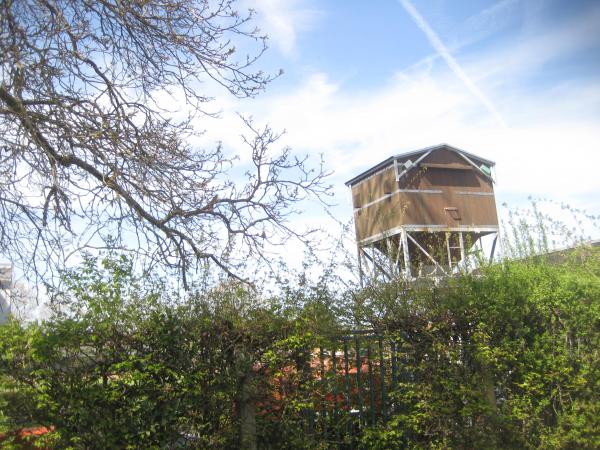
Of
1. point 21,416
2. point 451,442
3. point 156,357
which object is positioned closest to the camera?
point 21,416

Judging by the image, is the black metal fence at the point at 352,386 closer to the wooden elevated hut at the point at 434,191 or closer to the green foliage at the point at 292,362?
the green foliage at the point at 292,362

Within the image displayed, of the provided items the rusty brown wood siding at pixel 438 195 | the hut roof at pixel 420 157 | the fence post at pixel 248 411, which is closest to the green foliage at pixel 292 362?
the fence post at pixel 248 411

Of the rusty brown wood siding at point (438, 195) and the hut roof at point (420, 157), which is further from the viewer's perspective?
the hut roof at point (420, 157)

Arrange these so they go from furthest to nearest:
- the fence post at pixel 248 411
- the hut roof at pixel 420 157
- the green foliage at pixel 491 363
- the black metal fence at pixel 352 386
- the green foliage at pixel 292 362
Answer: the hut roof at pixel 420 157 → the green foliage at pixel 491 363 → the black metal fence at pixel 352 386 → the fence post at pixel 248 411 → the green foliage at pixel 292 362

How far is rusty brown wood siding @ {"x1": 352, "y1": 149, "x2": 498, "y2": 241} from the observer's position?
18.5 meters

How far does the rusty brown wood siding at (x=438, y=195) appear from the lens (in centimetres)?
1847

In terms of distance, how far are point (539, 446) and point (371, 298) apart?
2206 mm

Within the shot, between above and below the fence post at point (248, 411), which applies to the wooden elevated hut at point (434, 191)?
above

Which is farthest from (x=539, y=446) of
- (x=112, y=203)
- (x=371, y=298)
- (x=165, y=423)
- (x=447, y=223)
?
(x=447, y=223)

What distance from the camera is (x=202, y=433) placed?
475 centimetres

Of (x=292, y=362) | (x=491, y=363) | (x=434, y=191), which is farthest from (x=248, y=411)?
(x=434, y=191)

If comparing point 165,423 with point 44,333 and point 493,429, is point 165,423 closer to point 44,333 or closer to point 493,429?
point 44,333

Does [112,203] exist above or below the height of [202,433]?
above

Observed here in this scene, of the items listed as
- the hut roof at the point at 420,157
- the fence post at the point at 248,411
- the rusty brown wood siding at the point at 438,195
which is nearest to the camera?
the fence post at the point at 248,411
